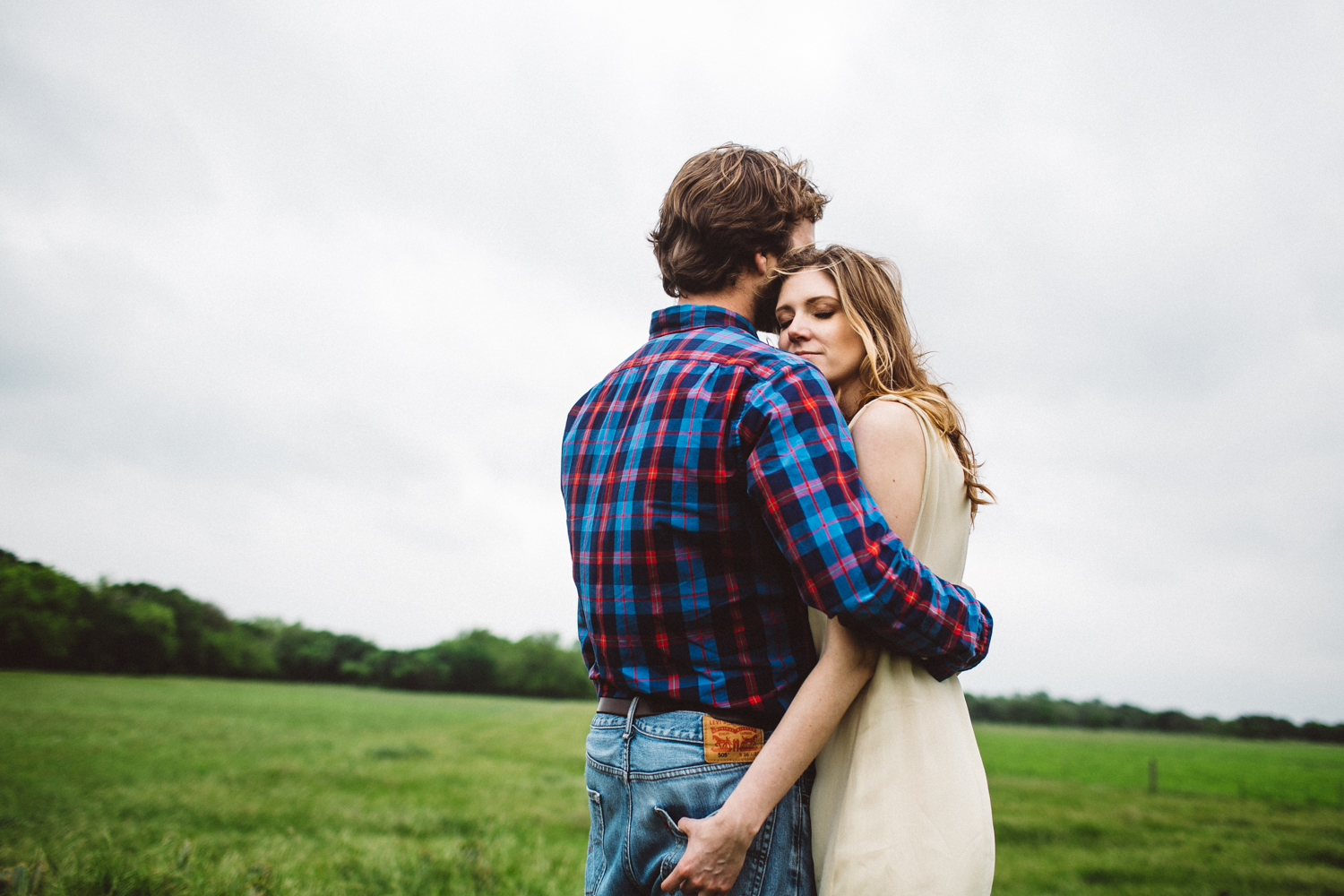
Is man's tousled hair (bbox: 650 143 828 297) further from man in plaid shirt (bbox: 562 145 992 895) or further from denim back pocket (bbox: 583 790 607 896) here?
denim back pocket (bbox: 583 790 607 896)

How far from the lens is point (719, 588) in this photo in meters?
1.44

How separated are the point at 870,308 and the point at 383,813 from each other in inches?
449

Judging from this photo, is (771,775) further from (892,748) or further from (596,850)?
(596,850)


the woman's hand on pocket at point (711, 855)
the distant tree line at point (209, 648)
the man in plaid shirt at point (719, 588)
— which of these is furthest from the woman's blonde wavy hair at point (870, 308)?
the distant tree line at point (209, 648)

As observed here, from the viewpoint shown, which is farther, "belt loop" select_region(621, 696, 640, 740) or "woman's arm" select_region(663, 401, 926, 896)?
"belt loop" select_region(621, 696, 640, 740)

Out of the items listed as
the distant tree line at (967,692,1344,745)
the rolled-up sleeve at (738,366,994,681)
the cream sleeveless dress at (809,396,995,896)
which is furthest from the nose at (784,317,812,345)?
the distant tree line at (967,692,1344,745)

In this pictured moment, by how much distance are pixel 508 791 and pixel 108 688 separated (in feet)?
106

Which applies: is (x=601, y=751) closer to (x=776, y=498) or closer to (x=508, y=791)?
(x=776, y=498)

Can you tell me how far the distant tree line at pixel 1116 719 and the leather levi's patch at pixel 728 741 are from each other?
265 ft

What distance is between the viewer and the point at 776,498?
135 cm

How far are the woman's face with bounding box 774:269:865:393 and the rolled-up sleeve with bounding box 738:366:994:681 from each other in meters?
0.55

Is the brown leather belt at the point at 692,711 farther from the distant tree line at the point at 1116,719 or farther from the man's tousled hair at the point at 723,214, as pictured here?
the distant tree line at the point at 1116,719

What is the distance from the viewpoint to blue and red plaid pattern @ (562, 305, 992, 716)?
1.31m

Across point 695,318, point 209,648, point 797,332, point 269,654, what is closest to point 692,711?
point 695,318
